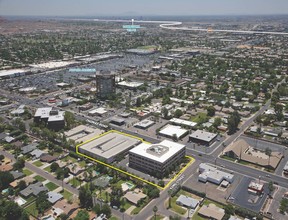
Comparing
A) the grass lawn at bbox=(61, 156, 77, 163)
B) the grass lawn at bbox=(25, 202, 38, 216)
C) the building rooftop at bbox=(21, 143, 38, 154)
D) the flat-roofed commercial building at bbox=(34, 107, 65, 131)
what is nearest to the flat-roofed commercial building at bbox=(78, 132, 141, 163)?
the grass lawn at bbox=(61, 156, 77, 163)

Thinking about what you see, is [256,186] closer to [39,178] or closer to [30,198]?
[30,198]

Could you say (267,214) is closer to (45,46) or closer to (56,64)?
(56,64)

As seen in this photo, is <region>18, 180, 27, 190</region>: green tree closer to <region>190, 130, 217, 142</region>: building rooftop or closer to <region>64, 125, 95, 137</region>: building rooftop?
<region>64, 125, 95, 137</region>: building rooftop

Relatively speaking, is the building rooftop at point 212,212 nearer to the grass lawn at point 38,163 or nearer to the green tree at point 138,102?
the grass lawn at point 38,163

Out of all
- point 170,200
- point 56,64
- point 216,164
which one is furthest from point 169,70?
point 170,200

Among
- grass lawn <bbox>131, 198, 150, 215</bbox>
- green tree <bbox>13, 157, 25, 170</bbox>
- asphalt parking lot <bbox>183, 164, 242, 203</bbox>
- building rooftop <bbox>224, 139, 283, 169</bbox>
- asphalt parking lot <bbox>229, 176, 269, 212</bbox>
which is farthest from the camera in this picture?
building rooftop <bbox>224, 139, 283, 169</bbox>

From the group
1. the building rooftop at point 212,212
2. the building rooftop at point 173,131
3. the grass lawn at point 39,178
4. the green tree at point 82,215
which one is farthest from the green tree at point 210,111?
the green tree at point 82,215

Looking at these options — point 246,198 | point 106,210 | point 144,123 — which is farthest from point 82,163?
point 246,198
